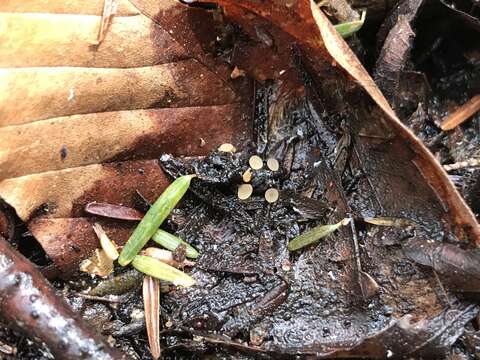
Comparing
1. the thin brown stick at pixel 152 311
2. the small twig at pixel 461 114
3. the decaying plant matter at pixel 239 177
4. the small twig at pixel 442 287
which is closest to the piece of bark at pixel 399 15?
the decaying plant matter at pixel 239 177

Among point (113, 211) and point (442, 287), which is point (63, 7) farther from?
point (442, 287)

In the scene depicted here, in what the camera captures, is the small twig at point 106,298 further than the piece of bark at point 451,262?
Yes

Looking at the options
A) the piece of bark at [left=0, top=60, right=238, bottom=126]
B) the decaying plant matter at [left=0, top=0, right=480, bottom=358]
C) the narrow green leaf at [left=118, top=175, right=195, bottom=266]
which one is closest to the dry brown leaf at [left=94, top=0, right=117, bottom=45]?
the decaying plant matter at [left=0, top=0, right=480, bottom=358]

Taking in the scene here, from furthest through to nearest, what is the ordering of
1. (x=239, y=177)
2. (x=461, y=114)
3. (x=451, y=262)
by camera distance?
(x=461, y=114), (x=239, y=177), (x=451, y=262)

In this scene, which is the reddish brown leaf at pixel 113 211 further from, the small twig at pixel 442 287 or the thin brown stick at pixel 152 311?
the small twig at pixel 442 287

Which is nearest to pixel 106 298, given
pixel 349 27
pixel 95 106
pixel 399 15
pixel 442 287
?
pixel 95 106

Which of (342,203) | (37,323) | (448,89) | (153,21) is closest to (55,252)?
(37,323)
